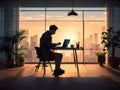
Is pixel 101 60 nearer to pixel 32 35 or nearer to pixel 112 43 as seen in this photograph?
pixel 112 43

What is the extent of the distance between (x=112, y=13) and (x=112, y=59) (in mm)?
2248

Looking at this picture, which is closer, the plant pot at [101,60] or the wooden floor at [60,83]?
the wooden floor at [60,83]

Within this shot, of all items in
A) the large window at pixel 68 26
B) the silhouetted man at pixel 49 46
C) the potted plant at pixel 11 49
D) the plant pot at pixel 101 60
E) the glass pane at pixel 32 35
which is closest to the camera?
the silhouetted man at pixel 49 46

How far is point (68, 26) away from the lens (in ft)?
45.8

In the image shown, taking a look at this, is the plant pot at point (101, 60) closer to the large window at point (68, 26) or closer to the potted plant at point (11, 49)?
the large window at point (68, 26)

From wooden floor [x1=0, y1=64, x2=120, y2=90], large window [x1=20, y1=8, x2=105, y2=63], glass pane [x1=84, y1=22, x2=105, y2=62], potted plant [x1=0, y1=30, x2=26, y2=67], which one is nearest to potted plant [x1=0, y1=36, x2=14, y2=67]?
potted plant [x1=0, y1=30, x2=26, y2=67]

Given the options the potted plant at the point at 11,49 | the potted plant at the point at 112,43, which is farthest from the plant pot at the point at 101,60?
the potted plant at the point at 11,49

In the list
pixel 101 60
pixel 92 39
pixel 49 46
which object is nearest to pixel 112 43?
pixel 101 60

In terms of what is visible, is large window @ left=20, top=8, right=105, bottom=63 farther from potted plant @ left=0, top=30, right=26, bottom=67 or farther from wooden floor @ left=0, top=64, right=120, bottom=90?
wooden floor @ left=0, top=64, right=120, bottom=90

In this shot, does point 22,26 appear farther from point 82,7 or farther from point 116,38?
point 116,38

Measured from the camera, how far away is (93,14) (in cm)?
1380

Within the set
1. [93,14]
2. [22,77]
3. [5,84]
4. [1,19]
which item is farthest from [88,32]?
[5,84]

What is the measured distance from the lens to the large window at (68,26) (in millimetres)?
13750
